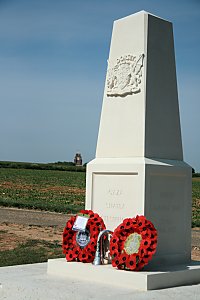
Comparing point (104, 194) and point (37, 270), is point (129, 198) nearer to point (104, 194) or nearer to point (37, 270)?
point (104, 194)

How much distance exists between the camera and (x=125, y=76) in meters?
7.45

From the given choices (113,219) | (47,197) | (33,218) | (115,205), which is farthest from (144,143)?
(47,197)

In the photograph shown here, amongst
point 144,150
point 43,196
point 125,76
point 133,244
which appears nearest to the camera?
point 133,244

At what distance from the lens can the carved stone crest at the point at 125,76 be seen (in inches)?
286

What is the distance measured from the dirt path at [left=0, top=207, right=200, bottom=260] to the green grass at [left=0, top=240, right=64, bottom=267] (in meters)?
0.37

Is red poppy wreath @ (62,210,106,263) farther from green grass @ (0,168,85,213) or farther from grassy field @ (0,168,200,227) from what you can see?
green grass @ (0,168,85,213)

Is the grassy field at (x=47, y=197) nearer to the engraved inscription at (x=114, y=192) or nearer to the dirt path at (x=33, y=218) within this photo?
the dirt path at (x=33, y=218)

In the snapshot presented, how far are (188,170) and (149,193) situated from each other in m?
0.85

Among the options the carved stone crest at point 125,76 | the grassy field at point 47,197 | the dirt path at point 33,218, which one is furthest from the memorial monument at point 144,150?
the grassy field at point 47,197

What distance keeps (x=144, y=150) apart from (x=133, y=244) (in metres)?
1.24

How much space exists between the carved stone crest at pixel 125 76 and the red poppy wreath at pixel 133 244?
1.79m

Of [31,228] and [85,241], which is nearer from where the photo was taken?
[85,241]

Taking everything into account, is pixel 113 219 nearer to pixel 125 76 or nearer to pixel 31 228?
pixel 125 76

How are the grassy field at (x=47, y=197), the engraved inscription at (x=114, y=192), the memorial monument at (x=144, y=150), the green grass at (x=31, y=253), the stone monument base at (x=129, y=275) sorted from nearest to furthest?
1. the stone monument base at (x=129, y=275)
2. the memorial monument at (x=144, y=150)
3. the engraved inscription at (x=114, y=192)
4. the green grass at (x=31, y=253)
5. the grassy field at (x=47, y=197)
